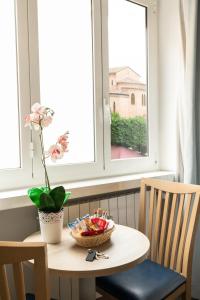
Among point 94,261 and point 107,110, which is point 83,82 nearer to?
point 107,110

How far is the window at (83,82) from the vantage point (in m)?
1.62

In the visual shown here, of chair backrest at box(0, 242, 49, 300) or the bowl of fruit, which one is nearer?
chair backrest at box(0, 242, 49, 300)

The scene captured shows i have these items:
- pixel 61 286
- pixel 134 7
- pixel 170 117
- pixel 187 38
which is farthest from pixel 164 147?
pixel 61 286

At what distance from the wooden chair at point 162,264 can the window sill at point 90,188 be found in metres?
0.15

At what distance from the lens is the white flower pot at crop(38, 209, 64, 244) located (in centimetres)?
123

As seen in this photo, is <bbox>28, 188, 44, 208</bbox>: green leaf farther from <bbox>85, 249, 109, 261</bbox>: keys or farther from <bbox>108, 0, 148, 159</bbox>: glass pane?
<bbox>108, 0, 148, 159</bbox>: glass pane

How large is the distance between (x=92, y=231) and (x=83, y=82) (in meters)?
1.08

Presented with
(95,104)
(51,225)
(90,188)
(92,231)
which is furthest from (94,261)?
(95,104)

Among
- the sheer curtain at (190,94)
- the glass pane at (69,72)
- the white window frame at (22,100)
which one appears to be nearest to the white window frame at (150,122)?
the glass pane at (69,72)

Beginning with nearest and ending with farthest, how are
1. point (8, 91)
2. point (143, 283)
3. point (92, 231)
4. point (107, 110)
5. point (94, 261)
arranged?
point (94, 261) → point (92, 231) → point (143, 283) → point (8, 91) → point (107, 110)

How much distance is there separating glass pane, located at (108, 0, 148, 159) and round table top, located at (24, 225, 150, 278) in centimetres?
85

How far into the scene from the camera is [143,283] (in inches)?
52.2

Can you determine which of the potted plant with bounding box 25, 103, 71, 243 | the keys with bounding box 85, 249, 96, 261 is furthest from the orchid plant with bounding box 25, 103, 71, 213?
the keys with bounding box 85, 249, 96, 261

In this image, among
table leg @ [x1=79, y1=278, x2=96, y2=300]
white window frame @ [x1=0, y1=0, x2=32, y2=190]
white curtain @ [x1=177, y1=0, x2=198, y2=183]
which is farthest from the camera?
white curtain @ [x1=177, y1=0, x2=198, y2=183]
